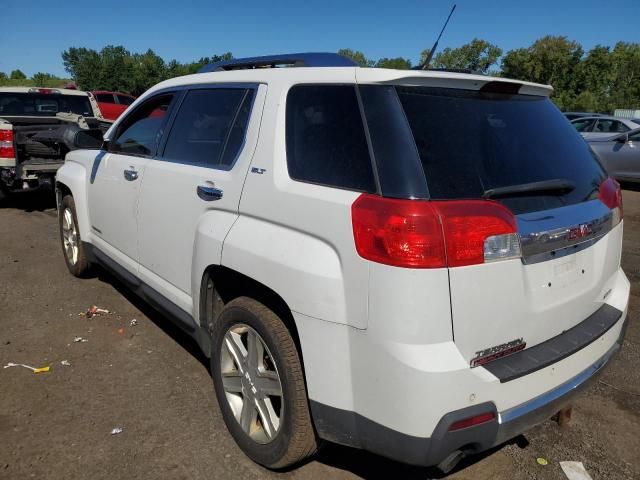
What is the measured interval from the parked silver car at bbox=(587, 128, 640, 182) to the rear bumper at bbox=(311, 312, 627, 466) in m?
10.7

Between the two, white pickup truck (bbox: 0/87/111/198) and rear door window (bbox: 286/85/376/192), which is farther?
white pickup truck (bbox: 0/87/111/198)

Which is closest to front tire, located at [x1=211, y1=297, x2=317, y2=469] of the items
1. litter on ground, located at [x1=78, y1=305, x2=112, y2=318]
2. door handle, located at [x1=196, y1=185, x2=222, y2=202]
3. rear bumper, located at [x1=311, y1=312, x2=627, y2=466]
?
rear bumper, located at [x1=311, y1=312, x2=627, y2=466]

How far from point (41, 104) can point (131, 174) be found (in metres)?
7.21

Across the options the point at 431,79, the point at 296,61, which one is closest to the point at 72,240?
the point at 296,61

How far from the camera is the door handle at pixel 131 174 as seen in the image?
3.57 meters

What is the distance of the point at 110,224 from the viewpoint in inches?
159

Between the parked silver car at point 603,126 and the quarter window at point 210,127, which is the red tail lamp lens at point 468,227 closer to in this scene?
the quarter window at point 210,127

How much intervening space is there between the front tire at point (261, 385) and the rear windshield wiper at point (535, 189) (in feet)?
3.40

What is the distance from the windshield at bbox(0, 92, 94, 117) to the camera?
29.9 ft

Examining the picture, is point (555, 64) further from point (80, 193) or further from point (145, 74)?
point (80, 193)

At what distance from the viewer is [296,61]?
9.00 feet

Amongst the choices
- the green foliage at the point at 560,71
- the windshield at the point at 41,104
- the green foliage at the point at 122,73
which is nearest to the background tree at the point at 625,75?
the green foliage at the point at 560,71

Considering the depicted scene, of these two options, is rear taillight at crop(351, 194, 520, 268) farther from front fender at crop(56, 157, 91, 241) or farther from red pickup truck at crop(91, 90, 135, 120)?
red pickup truck at crop(91, 90, 135, 120)

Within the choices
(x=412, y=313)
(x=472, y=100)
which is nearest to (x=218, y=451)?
(x=412, y=313)
